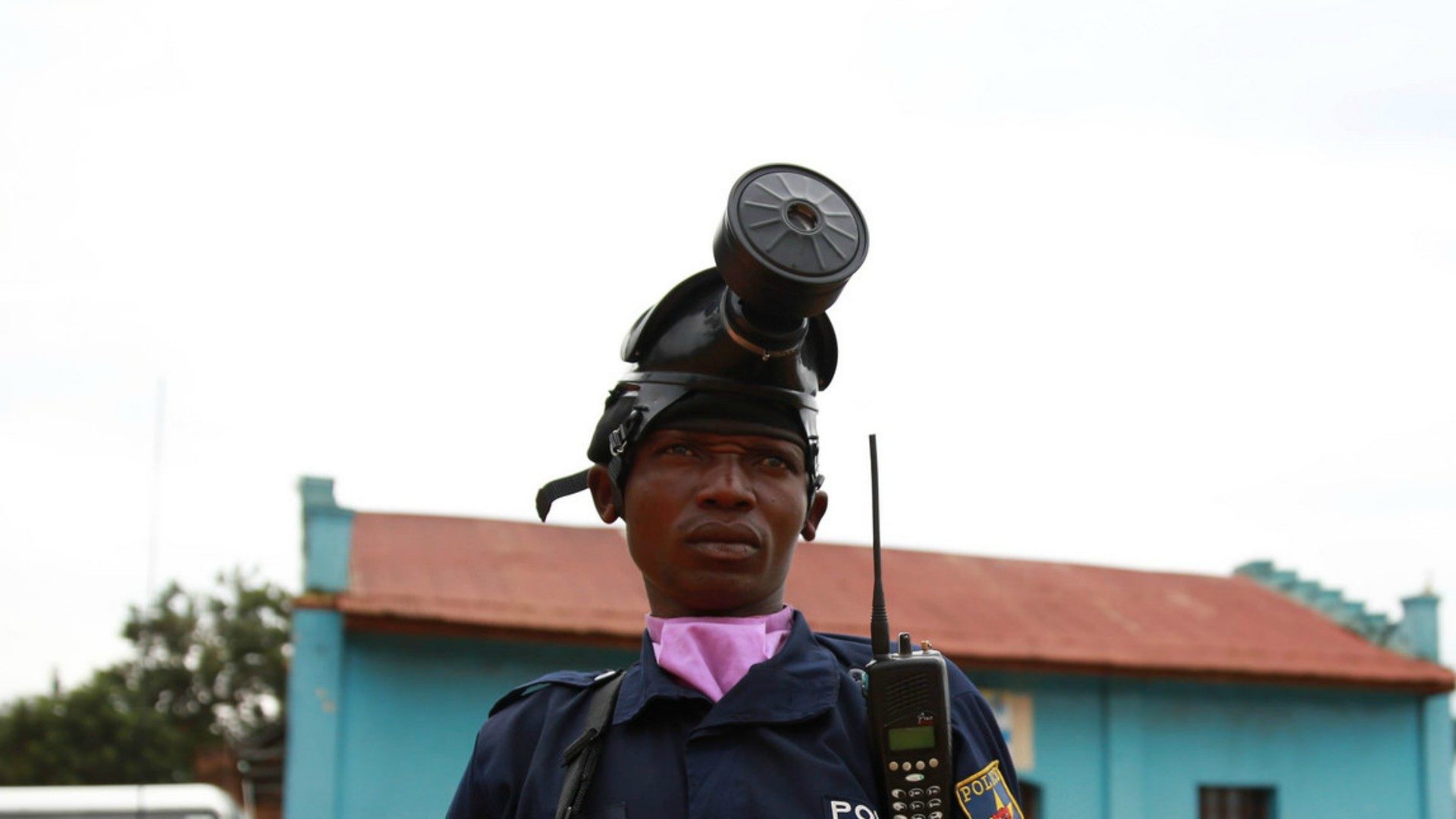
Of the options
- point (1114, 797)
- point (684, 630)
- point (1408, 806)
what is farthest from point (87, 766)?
point (684, 630)

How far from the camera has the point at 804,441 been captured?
2.38 metres

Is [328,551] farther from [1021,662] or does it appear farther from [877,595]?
[877,595]

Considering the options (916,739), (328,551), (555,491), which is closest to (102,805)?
(328,551)

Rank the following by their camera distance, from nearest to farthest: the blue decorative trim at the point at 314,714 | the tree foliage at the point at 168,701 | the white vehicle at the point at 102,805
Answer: the white vehicle at the point at 102,805 → the blue decorative trim at the point at 314,714 → the tree foliage at the point at 168,701

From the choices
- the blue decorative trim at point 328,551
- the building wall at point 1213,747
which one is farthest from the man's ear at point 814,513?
the building wall at point 1213,747

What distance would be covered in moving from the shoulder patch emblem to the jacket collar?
0.22 meters

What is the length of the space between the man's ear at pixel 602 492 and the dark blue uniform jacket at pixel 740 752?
262mm

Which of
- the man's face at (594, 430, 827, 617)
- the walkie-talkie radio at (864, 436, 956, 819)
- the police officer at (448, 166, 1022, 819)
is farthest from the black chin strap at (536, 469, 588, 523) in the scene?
the walkie-talkie radio at (864, 436, 956, 819)

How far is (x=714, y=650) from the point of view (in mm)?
2318

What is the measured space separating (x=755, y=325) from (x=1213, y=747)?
13.0 metres

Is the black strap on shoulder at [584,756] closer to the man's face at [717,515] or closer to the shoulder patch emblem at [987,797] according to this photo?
the man's face at [717,515]

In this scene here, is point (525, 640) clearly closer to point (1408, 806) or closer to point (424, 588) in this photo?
point (424, 588)

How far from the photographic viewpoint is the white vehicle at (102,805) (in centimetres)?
1008

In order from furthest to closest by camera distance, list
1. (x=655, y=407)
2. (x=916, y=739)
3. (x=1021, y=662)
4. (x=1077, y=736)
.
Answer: (x=1077, y=736), (x=1021, y=662), (x=655, y=407), (x=916, y=739)
